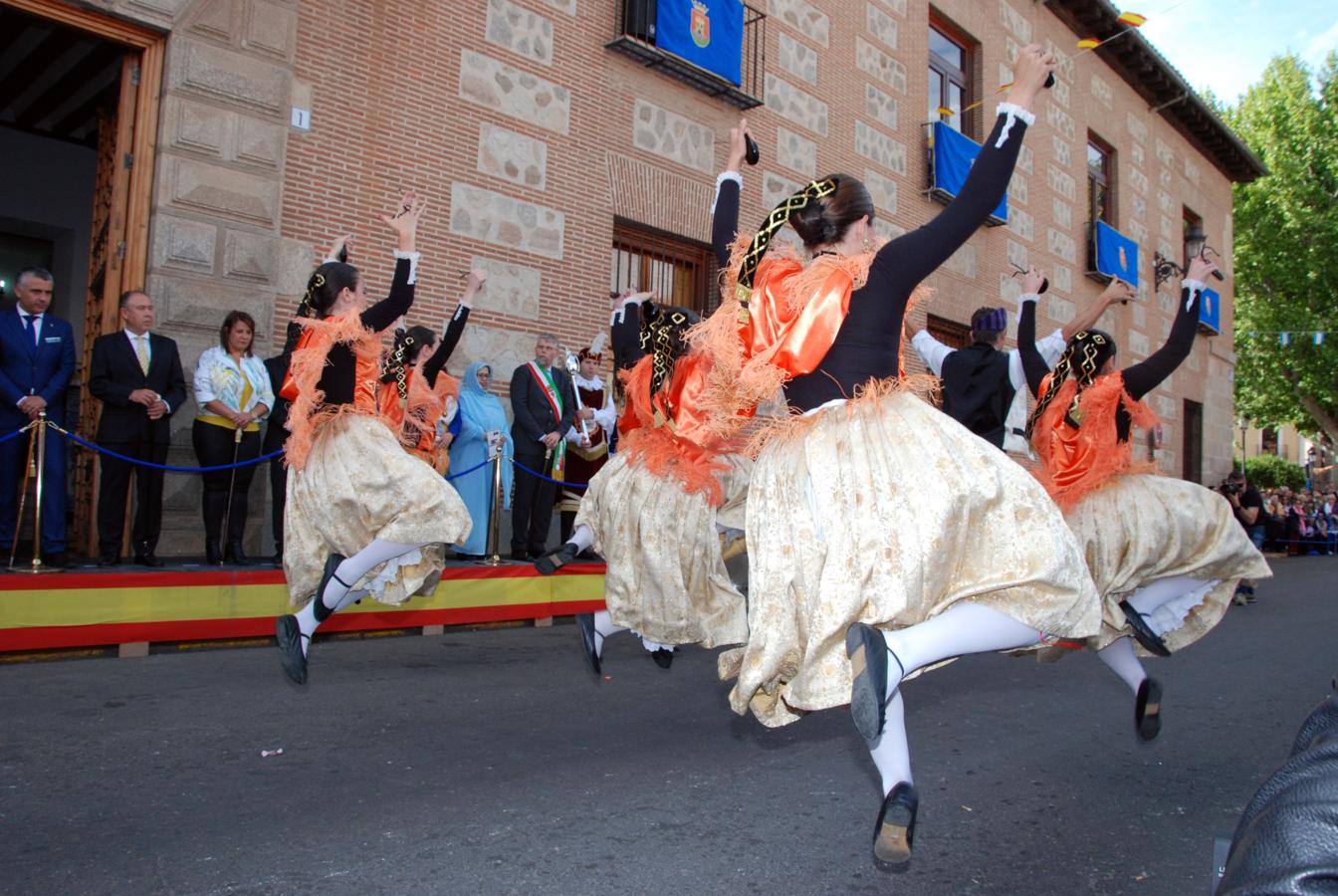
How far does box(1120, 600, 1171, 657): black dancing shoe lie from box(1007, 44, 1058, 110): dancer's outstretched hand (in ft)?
8.82

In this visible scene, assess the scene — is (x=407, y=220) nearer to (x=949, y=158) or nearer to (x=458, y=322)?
(x=458, y=322)

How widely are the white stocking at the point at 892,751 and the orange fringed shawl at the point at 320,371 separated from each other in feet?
10.3

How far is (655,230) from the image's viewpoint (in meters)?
11.7

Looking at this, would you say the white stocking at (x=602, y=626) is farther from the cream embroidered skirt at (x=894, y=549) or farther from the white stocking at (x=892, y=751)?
the white stocking at (x=892, y=751)

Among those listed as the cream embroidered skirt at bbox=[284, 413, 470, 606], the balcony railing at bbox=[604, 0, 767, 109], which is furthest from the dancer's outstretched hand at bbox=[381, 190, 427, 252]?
the balcony railing at bbox=[604, 0, 767, 109]

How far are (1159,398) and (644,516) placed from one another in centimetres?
2047

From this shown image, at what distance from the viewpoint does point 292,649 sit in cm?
444

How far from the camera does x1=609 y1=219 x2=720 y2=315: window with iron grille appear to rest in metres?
11.4

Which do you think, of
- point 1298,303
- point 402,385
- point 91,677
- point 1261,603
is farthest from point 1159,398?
point 91,677

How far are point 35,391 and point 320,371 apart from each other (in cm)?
349

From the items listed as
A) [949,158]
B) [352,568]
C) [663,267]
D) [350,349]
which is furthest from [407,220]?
[949,158]

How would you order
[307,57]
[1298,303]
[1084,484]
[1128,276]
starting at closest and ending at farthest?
[1084,484] < [307,57] < [1128,276] < [1298,303]

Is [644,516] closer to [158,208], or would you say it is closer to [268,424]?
[268,424]

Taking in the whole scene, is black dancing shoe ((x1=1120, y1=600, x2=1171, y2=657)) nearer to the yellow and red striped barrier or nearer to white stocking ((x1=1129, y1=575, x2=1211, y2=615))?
white stocking ((x1=1129, y1=575, x2=1211, y2=615))
